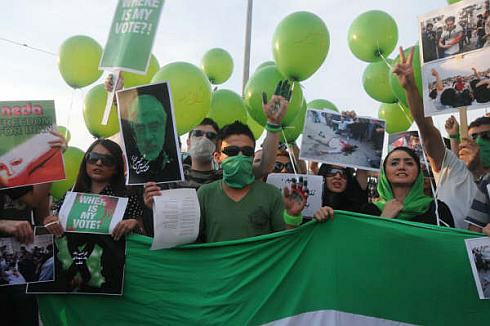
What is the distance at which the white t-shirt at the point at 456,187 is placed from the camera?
9.80 feet

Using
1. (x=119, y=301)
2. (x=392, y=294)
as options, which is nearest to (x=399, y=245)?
(x=392, y=294)

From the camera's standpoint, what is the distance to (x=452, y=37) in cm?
302

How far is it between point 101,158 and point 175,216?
0.69 metres

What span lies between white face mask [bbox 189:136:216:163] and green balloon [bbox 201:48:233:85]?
370 centimetres

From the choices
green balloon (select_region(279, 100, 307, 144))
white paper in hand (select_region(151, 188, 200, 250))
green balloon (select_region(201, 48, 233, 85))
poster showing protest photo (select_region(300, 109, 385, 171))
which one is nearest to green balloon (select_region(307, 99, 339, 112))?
green balloon (select_region(279, 100, 307, 144))

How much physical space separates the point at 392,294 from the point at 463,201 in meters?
0.95

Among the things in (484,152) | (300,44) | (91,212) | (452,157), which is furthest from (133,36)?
(484,152)

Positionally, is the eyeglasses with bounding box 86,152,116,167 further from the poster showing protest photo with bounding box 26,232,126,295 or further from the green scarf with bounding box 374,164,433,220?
the green scarf with bounding box 374,164,433,220

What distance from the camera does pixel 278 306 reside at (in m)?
2.57

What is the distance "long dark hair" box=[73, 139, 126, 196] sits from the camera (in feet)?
9.63

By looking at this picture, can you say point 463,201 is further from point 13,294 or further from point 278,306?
point 13,294

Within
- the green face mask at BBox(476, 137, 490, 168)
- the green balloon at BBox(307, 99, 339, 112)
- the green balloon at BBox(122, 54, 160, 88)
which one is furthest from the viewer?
the green balloon at BBox(307, 99, 339, 112)

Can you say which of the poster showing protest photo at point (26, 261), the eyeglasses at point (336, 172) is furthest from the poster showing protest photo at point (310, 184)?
the poster showing protest photo at point (26, 261)

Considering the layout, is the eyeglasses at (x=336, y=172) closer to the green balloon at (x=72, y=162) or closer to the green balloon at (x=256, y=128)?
the green balloon at (x=256, y=128)
